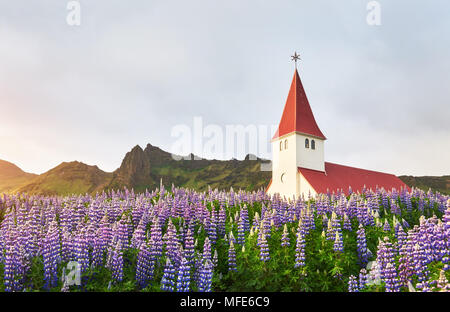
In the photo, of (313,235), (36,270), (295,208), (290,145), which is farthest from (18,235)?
(290,145)

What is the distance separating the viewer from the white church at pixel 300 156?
43656 millimetres

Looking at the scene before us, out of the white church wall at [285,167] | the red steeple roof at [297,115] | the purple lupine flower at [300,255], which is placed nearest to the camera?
the purple lupine flower at [300,255]

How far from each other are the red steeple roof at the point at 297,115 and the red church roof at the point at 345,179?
17.0 feet

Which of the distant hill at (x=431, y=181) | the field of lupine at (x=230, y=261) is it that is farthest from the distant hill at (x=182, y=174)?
the field of lupine at (x=230, y=261)

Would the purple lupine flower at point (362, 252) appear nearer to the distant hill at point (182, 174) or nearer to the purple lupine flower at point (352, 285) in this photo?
the purple lupine flower at point (352, 285)

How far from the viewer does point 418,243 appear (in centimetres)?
675

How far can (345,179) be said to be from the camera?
47344mm

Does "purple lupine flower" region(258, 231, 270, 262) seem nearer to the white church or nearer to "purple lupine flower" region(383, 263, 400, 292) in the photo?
"purple lupine flower" region(383, 263, 400, 292)

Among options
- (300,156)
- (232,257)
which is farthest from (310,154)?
(232,257)

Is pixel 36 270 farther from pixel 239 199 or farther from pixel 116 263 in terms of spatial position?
pixel 239 199

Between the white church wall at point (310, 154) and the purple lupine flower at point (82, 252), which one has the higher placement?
the white church wall at point (310, 154)
